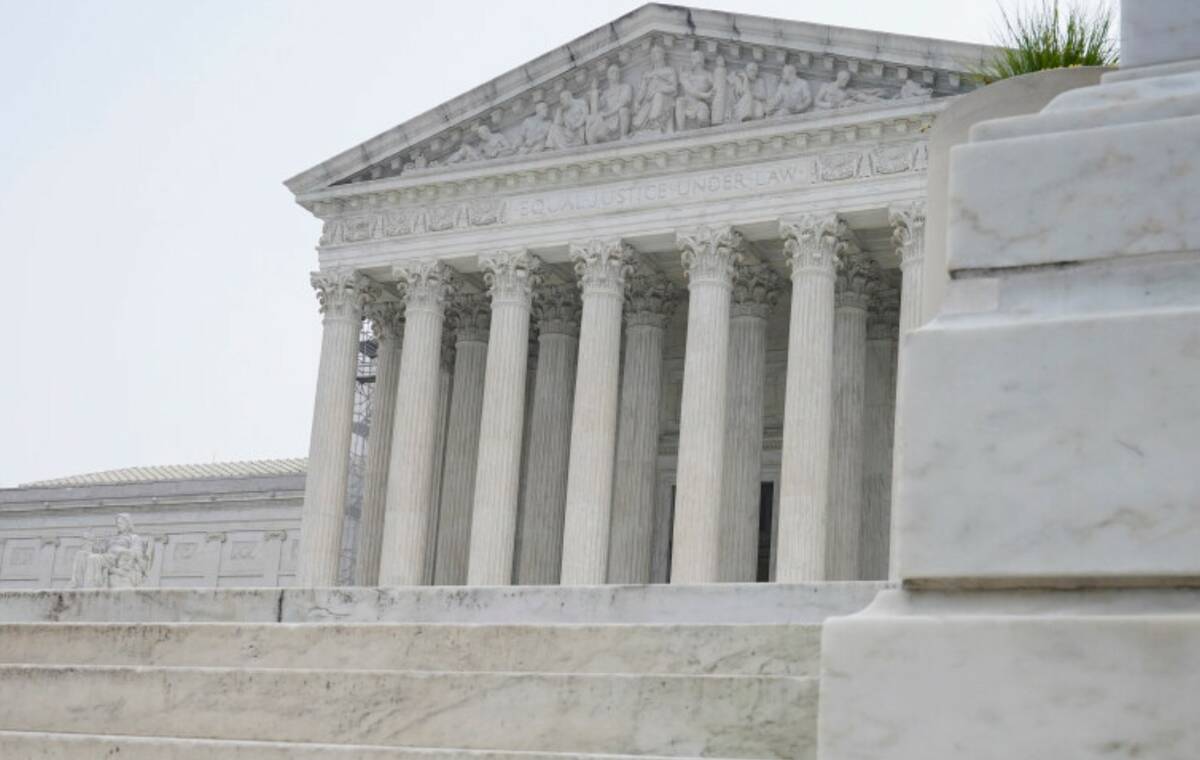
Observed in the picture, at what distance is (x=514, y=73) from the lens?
42.7m

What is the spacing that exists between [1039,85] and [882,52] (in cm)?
2971

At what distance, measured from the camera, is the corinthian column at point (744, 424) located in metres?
40.9

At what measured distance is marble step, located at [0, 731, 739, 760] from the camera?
7512 millimetres

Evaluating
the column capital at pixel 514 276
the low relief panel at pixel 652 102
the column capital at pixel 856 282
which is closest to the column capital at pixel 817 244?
the column capital at pixel 856 282

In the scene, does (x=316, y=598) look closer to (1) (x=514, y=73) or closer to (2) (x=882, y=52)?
(2) (x=882, y=52)

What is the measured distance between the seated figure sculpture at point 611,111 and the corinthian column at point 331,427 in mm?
6967

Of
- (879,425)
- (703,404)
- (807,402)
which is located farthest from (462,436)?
(807,402)

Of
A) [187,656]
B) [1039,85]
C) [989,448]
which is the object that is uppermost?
[1039,85]

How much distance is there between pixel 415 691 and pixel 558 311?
36922 millimetres

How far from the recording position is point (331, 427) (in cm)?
4306

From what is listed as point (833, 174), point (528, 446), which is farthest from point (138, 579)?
point (833, 174)

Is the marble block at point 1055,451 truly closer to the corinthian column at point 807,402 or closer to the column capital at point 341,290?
the corinthian column at point 807,402

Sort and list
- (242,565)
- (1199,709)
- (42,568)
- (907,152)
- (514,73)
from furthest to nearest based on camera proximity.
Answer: (42,568)
(242,565)
(514,73)
(907,152)
(1199,709)

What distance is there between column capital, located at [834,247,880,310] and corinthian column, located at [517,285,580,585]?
6.93 meters
